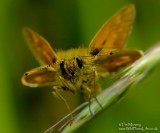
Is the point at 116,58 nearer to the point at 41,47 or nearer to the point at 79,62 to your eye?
the point at 79,62

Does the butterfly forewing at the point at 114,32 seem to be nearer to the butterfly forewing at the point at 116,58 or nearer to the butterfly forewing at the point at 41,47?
the butterfly forewing at the point at 116,58

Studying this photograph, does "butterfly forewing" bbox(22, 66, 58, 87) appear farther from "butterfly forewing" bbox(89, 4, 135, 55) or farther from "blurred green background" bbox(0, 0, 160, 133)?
"blurred green background" bbox(0, 0, 160, 133)

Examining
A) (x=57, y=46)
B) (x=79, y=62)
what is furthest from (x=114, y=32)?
(x=57, y=46)

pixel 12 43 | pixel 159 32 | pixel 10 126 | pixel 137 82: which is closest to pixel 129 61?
pixel 137 82

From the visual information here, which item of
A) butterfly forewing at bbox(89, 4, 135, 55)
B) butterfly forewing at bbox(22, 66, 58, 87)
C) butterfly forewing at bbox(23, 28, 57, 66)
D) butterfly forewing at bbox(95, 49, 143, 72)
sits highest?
butterfly forewing at bbox(23, 28, 57, 66)

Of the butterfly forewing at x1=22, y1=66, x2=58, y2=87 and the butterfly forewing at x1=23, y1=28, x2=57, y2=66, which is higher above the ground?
the butterfly forewing at x1=23, y1=28, x2=57, y2=66

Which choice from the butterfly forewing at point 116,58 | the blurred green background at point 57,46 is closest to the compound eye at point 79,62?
the butterfly forewing at point 116,58

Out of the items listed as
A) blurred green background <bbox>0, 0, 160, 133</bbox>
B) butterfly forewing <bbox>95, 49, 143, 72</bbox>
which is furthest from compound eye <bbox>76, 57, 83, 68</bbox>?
blurred green background <bbox>0, 0, 160, 133</bbox>
